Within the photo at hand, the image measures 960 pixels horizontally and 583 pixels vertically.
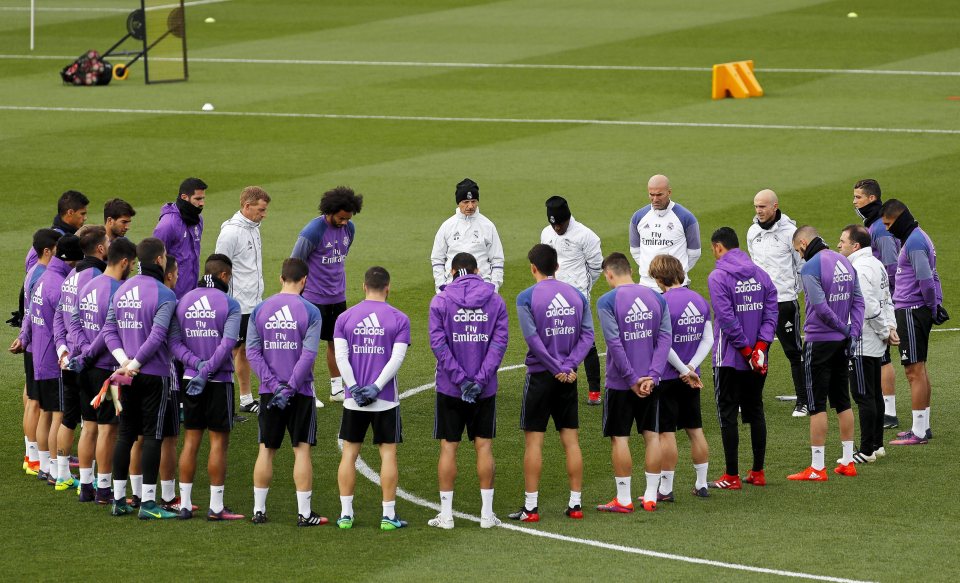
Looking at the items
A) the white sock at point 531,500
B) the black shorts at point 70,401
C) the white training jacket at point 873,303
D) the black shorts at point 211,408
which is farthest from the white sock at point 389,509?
the white training jacket at point 873,303

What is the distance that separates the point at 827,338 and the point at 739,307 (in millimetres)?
911

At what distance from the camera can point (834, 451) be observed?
1352 centimetres

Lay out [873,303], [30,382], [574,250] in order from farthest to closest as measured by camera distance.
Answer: [574,250], [873,303], [30,382]

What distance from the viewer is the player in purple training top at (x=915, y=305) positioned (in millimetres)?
13656

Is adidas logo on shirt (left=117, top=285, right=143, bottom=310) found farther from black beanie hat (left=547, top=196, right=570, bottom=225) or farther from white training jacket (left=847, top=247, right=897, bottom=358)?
white training jacket (left=847, top=247, right=897, bottom=358)

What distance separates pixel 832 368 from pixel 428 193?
45.1 ft

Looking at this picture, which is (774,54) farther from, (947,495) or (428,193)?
(947,495)

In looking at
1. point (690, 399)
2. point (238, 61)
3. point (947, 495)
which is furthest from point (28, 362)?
point (238, 61)

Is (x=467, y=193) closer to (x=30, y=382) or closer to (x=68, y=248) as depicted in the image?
(x=68, y=248)

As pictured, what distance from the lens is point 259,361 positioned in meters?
11.2

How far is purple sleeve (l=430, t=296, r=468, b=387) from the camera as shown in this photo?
1121cm

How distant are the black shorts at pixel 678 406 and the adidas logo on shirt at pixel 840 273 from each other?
64.7 inches

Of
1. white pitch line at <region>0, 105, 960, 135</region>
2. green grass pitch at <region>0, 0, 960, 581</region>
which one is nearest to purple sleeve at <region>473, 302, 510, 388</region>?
green grass pitch at <region>0, 0, 960, 581</region>

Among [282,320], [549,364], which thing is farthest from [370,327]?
[549,364]
